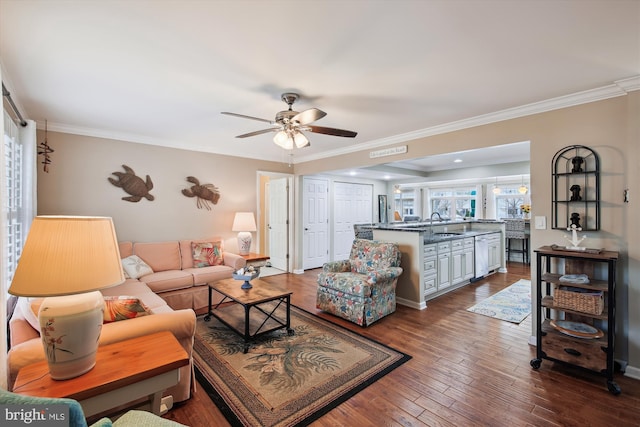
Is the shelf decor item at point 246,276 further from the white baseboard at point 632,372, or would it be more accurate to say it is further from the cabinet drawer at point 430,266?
→ the white baseboard at point 632,372

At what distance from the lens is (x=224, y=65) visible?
84.0 inches

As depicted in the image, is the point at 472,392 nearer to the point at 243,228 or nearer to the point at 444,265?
the point at 444,265

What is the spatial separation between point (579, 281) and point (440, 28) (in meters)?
2.29

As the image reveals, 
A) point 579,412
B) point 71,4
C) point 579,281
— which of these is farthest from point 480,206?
point 71,4

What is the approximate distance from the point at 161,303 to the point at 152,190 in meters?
2.25

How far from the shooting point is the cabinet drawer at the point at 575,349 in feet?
7.40

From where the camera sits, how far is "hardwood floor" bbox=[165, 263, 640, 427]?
74.0 inches

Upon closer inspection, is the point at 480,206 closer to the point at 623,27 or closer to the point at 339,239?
the point at 339,239

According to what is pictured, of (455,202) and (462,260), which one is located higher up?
(455,202)

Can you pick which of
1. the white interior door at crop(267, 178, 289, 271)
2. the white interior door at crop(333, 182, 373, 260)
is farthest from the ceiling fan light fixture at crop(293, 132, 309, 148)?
the white interior door at crop(333, 182, 373, 260)

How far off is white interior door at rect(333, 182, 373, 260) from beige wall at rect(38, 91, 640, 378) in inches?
51.6

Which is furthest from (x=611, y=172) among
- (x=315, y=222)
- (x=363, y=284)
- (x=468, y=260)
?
(x=315, y=222)

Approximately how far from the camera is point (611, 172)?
250cm

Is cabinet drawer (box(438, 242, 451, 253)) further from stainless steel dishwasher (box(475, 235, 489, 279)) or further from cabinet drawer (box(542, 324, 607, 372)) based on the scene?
cabinet drawer (box(542, 324, 607, 372))
